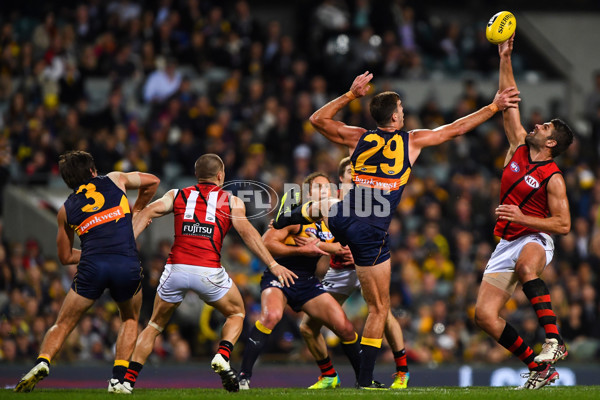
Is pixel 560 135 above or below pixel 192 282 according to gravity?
above

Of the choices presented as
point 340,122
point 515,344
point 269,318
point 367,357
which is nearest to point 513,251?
point 515,344

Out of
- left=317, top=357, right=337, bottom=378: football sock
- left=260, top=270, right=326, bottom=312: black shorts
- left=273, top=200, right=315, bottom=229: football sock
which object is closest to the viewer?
left=273, top=200, right=315, bottom=229: football sock

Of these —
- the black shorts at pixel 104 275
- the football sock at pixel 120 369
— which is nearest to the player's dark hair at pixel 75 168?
the black shorts at pixel 104 275

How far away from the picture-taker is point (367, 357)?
8789 mm

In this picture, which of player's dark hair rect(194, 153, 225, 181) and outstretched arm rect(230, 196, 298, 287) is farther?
player's dark hair rect(194, 153, 225, 181)

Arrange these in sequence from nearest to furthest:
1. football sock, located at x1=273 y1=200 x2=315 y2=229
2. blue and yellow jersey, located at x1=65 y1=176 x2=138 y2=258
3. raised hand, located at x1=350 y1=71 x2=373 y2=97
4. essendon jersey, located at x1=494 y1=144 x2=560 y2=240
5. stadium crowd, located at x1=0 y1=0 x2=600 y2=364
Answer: blue and yellow jersey, located at x1=65 y1=176 x2=138 y2=258 < essendon jersey, located at x1=494 y1=144 x2=560 y2=240 < raised hand, located at x1=350 y1=71 x2=373 y2=97 < football sock, located at x1=273 y1=200 x2=315 y2=229 < stadium crowd, located at x1=0 y1=0 x2=600 y2=364

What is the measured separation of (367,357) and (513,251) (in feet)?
5.91

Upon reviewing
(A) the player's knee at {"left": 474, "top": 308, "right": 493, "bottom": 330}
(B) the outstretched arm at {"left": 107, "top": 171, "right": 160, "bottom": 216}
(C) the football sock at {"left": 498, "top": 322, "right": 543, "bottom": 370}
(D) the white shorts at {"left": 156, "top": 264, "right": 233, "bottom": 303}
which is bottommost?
(C) the football sock at {"left": 498, "top": 322, "right": 543, "bottom": 370}

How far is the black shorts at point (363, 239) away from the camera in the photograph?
8695 mm

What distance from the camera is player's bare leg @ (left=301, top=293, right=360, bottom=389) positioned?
31.2 ft

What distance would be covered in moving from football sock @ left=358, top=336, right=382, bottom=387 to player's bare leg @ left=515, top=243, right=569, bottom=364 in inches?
60.9

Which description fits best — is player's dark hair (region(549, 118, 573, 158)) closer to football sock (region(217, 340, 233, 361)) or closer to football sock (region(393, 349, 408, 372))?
football sock (region(393, 349, 408, 372))

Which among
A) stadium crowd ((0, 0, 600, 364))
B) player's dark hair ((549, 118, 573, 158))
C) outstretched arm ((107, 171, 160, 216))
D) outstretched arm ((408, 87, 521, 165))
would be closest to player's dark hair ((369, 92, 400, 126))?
outstretched arm ((408, 87, 521, 165))

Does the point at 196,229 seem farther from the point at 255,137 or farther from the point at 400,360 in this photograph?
the point at 255,137
